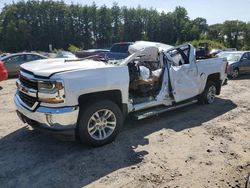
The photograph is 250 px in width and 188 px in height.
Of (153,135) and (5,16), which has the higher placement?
(5,16)

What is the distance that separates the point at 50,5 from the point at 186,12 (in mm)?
49046

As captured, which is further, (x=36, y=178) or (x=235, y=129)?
(x=235, y=129)

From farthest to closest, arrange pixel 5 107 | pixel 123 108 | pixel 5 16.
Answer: pixel 5 16
pixel 5 107
pixel 123 108

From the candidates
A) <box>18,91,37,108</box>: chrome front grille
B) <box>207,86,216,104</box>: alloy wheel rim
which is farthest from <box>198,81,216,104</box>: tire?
<box>18,91,37,108</box>: chrome front grille

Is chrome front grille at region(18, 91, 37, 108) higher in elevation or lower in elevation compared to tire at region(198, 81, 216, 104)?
higher

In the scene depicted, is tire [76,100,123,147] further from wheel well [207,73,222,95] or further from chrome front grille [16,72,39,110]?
wheel well [207,73,222,95]

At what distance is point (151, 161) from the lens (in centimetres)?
460

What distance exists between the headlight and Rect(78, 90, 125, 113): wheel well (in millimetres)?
386

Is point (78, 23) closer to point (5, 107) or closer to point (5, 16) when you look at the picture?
point (5, 16)

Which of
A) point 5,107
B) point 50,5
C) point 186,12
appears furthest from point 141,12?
point 5,107

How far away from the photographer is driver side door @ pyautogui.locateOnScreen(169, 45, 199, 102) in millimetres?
6555

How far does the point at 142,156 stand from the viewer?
4746 millimetres

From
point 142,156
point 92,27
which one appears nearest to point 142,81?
point 142,156

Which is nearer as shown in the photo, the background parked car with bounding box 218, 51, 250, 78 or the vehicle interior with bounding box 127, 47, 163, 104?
the vehicle interior with bounding box 127, 47, 163, 104
